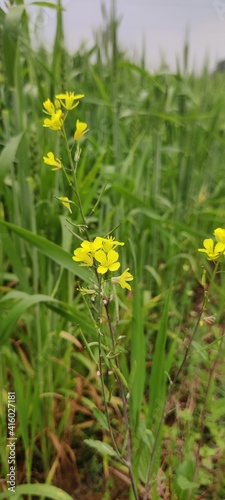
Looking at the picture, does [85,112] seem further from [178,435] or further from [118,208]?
[178,435]

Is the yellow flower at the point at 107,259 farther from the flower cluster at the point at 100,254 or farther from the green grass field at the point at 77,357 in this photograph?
the green grass field at the point at 77,357

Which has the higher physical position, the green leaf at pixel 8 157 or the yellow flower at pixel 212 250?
the green leaf at pixel 8 157

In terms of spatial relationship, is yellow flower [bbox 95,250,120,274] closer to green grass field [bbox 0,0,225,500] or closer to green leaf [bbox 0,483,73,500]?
green grass field [bbox 0,0,225,500]

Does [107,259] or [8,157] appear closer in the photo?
[107,259]

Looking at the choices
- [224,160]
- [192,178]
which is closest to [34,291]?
[192,178]

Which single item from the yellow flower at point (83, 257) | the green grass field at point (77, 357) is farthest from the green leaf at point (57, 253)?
the yellow flower at point (83, 257)

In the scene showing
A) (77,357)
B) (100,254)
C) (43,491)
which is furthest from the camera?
(77,357)

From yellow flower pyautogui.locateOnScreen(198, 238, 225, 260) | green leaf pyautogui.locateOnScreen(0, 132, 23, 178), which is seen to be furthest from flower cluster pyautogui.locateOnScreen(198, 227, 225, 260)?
green leaf pyautogui.locateOnScreen(0, 132, 23, 178)

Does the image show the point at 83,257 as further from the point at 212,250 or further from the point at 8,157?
the point at 8,157

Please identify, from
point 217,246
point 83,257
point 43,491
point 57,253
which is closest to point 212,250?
point 217,246

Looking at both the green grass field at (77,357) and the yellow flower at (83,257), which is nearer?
the yellow flower at (83,257)

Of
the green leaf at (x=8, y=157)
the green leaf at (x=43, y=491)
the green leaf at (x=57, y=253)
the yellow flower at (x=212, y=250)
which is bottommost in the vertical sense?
the green leaf at (x=43, y=491)
